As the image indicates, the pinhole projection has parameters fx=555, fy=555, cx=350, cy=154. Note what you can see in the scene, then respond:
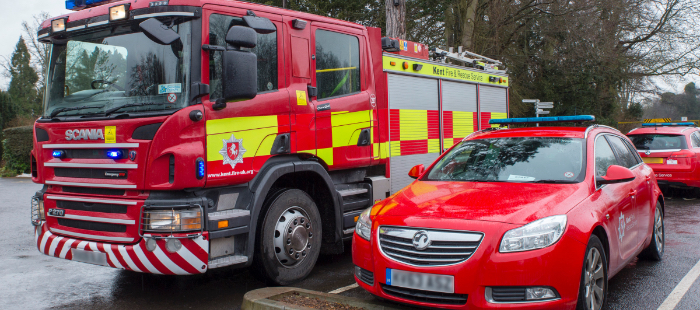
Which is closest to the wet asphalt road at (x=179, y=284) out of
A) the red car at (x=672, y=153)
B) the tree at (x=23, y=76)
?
the red car at (x=672, y=153)

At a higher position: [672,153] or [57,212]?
[672,153]

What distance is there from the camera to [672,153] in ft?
35.9

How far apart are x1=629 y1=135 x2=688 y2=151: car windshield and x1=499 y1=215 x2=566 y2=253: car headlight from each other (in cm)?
886

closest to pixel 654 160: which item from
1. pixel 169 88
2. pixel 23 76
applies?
pixel 169 88

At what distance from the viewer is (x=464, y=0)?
20.3 metres

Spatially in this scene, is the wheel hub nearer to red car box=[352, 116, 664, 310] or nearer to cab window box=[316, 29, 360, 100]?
red car box=[352, 116, 664, 310]

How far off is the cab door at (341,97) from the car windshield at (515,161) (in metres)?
1.10

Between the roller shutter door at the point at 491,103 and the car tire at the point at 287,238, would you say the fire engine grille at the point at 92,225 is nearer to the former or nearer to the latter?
the car tire at the point at 287,238

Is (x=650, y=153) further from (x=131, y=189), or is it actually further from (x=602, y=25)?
(x=602, y=25)

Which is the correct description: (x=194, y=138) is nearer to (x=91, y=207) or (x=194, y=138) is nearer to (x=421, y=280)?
(x=91, y=207)

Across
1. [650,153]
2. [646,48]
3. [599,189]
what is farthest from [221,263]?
[646,48]

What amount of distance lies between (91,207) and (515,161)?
11.9 ft

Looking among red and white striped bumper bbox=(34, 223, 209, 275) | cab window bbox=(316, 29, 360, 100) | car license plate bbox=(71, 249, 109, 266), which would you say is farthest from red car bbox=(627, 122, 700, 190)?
car license plate bbox=(71, 249, 109, 266)

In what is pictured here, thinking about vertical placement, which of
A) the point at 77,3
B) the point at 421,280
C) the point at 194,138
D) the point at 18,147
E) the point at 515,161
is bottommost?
the point at 421,280
